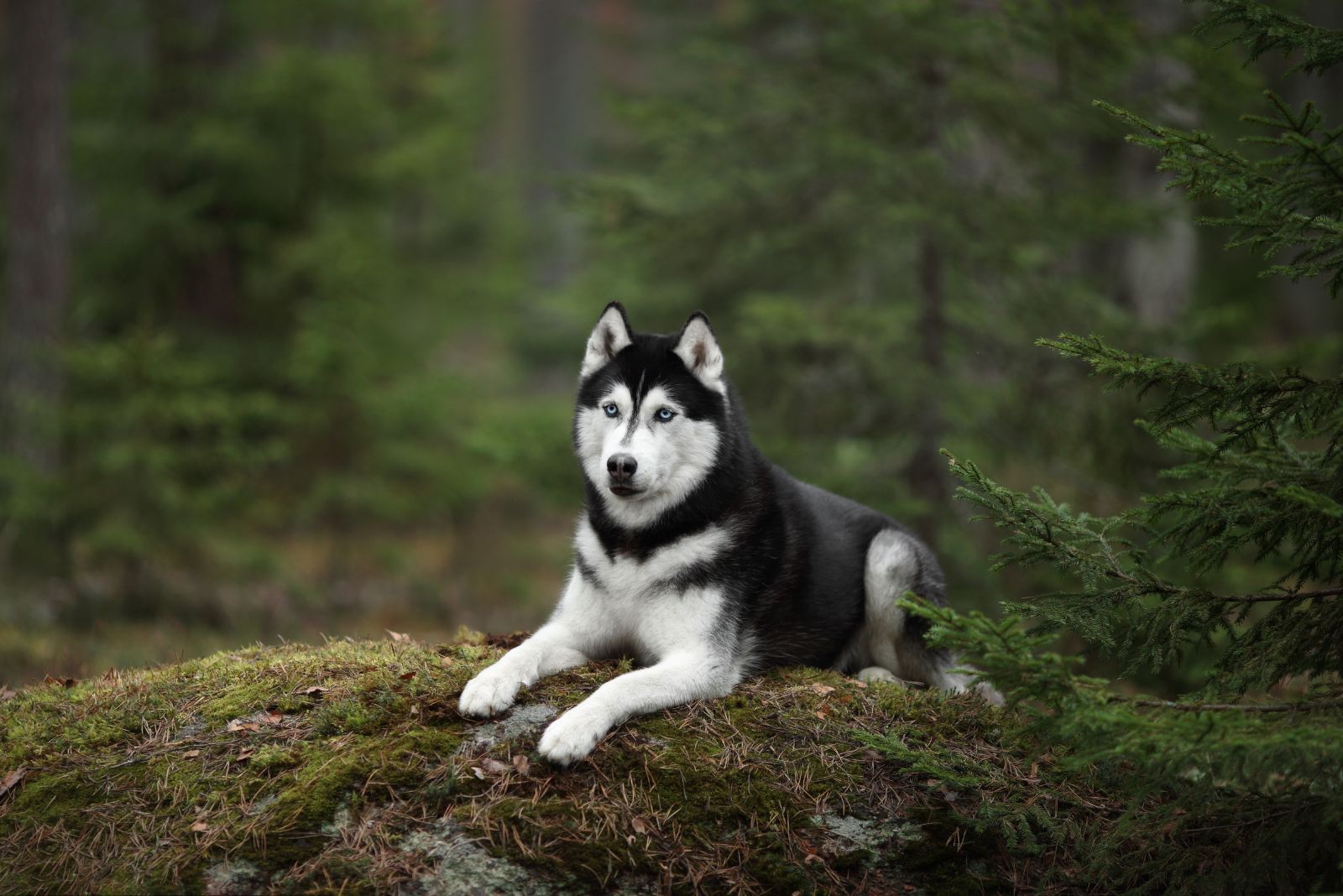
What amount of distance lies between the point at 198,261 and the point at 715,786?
12842 millimetres

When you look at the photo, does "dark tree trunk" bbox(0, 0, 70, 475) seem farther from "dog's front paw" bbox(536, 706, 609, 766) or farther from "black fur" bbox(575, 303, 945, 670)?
"dog's front paw" bbox(536, 706, 609, 766)

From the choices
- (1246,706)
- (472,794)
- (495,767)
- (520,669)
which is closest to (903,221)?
(520,669)

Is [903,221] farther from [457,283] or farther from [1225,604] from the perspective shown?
[457,283]

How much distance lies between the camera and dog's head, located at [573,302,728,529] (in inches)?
179

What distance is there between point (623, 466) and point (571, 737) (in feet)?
3.93

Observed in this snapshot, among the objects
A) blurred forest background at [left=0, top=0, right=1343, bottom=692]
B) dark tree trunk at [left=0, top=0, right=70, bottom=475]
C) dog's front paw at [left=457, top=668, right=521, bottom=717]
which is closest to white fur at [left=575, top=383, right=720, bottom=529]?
dog's front paw at [left=457, top=668, right=521, bottom=717]

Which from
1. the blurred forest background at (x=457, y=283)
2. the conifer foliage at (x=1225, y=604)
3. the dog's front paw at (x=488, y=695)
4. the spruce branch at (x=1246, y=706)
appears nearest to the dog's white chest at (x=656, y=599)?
the dog's front paw at (x=488, y=695)

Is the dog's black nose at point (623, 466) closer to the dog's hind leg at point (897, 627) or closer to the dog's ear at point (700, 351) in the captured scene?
the dog's ear at point (700, 351)

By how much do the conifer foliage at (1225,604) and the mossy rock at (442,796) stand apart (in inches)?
34.1

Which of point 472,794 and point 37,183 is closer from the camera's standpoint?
point 472,794

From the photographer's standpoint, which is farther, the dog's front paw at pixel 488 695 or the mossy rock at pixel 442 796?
the dog's front paw at pixel 488 695

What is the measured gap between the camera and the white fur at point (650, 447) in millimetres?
4473

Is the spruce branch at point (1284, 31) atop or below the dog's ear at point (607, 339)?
atop

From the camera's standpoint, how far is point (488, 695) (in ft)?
13.4
